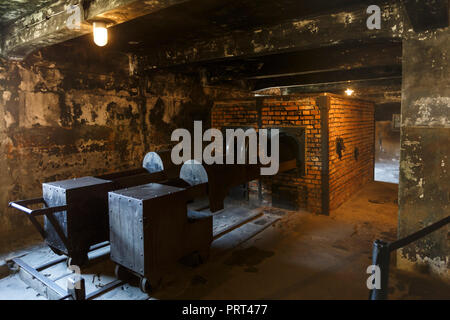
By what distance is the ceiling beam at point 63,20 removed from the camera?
8.64 feet

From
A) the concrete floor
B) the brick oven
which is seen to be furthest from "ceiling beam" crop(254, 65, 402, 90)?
the concrete floor

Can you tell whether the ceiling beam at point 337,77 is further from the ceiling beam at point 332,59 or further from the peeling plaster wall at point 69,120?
the peeling plaster wall at point 69,120

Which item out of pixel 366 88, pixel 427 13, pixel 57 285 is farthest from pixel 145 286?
pixel 366 88

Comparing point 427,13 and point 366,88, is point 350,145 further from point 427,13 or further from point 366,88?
point 427,13

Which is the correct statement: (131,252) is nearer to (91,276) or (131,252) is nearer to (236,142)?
(91,276)

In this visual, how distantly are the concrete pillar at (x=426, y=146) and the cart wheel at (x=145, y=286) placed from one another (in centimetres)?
276

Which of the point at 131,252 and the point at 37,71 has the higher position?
the point at 37,71

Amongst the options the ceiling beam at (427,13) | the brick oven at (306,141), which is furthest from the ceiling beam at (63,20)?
the brick oven at (306,141)

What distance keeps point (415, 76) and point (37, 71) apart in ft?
16.4

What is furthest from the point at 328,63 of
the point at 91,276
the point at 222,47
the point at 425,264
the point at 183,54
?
the point at 91,276

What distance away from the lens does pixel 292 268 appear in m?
3.44

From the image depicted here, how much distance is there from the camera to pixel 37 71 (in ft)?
14.6

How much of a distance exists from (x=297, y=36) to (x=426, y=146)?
188cm
